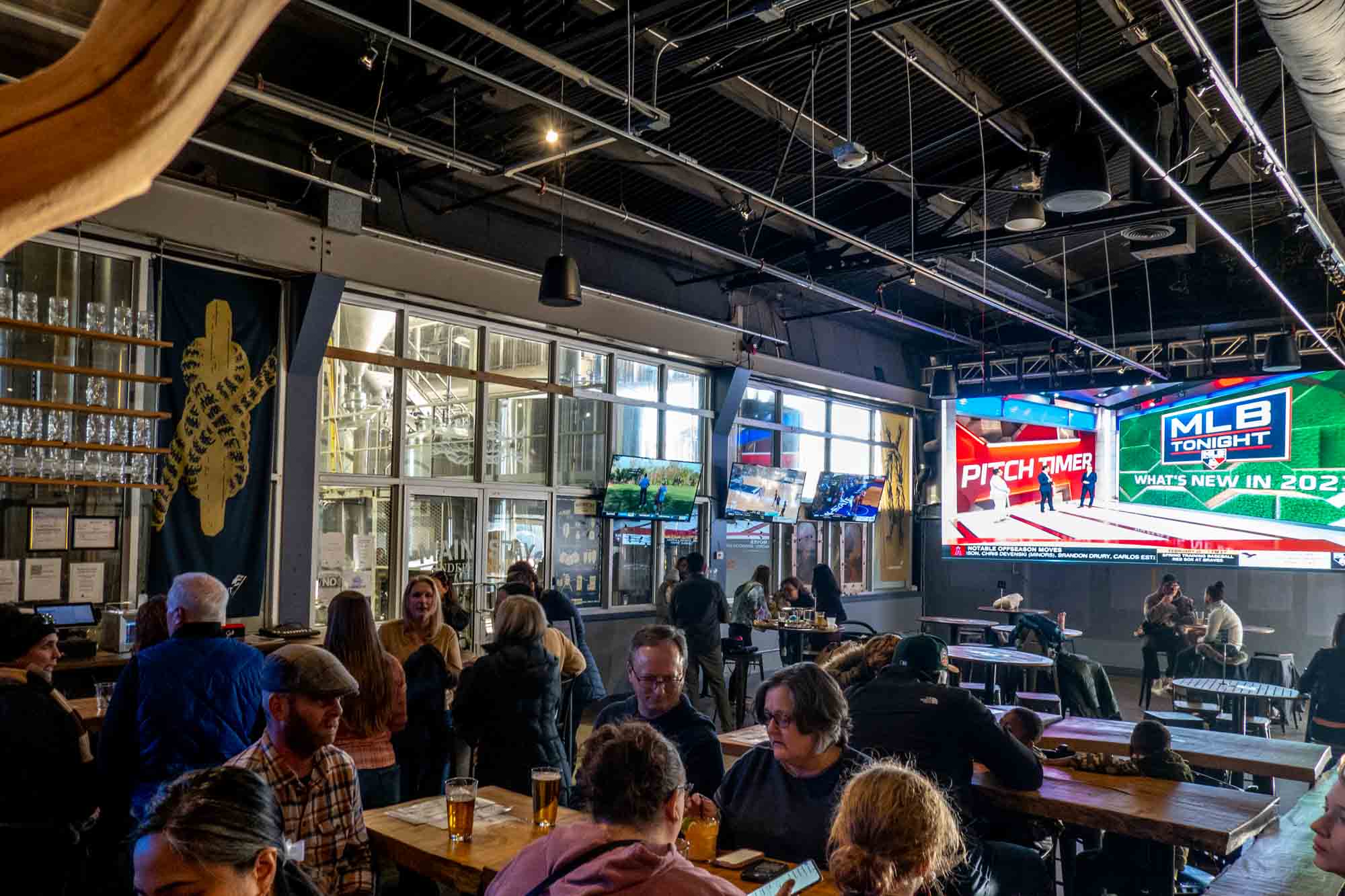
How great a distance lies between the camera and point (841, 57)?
24.0 ft

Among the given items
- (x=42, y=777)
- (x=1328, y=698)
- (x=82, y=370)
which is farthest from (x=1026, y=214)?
(x=42, y=777)

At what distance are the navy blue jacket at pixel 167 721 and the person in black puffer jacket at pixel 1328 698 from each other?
704 cm

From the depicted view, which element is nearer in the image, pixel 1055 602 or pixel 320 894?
pixel 320 894

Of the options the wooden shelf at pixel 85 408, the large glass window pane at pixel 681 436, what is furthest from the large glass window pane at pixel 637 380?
the wooden shelf at pixel 85 408

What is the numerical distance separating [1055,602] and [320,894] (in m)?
15.8

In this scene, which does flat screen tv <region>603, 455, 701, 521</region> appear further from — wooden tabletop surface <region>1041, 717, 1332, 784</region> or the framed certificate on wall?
wooden tabletop surface <region>1041, 717, 1332, 784</region>

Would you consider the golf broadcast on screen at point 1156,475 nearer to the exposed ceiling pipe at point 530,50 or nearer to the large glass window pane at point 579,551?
the large glass window pane at point 579,551

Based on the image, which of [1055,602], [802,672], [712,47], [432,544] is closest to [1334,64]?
[712,47]

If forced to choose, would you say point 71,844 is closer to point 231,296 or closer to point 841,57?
point 231,296

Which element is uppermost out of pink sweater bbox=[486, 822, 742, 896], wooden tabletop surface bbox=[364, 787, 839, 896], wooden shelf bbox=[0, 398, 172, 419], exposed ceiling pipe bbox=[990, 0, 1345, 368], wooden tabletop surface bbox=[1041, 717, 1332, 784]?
exposed ceiling pipe bbox=[990, 0, 1345, 368]

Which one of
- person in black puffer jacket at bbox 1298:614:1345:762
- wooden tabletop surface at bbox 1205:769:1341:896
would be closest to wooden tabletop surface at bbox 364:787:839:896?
wooden tabletop surface at bbox 1205:769:1341:896

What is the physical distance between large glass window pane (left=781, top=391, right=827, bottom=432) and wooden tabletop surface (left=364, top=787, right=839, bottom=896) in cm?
1087

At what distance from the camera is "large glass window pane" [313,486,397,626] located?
8.48 metres

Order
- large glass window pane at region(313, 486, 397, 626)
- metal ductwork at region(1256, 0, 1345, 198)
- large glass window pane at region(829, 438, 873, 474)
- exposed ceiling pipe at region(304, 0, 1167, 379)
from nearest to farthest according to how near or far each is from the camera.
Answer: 1. metal ductwork at region(1256, 0, 1345, 198)
2. exposed ceiling pipe at region(304, 0, 1167, 379)
3. large glass window pane at region(313, 486, 397, 626)
4. large glass window pane at region(829, 438, 873, 474)
